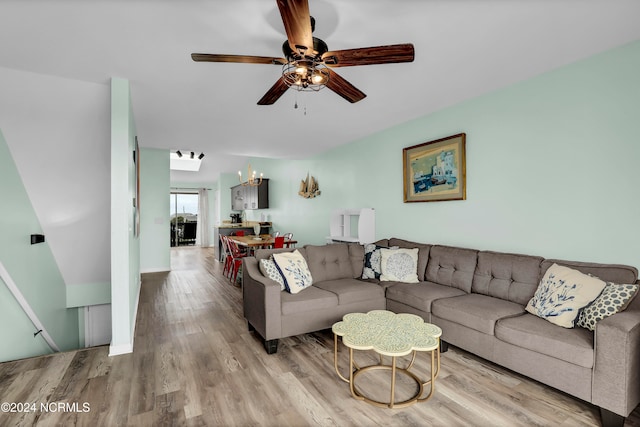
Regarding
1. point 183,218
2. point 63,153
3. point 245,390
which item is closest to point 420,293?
point 245,390

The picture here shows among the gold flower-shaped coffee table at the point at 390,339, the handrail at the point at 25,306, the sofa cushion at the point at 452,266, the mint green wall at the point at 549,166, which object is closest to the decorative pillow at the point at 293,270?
the gold flower-shaped coffee table at the point at 390,339

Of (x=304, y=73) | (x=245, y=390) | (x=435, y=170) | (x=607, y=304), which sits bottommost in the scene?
(x=245, y=390)

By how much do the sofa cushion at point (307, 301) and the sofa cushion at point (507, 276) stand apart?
140 centimetres

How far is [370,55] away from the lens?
6.02ft

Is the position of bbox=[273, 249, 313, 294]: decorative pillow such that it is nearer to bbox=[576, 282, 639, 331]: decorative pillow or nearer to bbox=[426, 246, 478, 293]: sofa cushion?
bbox=[426, 246, 478, 293]: sofa cushion

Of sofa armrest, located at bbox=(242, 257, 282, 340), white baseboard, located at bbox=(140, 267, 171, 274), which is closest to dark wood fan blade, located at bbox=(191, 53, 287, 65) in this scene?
sofa armrest, located at bbox=(242, 257, 282, 340)

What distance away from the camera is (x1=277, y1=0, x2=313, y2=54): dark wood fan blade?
4.54 feet

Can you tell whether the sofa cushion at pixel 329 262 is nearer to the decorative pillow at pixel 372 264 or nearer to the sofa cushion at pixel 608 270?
the decorative pillow at pixel 372 264

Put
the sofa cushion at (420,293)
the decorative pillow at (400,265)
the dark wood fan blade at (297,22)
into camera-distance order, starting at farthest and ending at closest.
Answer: the decorative pillow at (400,265), the sofa cushion at (420,293), the dark wood fan blade at (297,22)

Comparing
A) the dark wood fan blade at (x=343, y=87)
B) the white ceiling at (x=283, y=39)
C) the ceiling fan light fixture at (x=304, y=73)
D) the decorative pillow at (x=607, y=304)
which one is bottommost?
the decorative pillow at (x=607, y=304)

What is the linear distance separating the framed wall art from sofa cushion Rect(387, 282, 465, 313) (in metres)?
1.06

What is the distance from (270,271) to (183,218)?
33.3ft

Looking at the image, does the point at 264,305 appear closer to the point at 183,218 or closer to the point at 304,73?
the point at 304,73

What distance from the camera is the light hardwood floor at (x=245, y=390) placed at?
1923 mm
